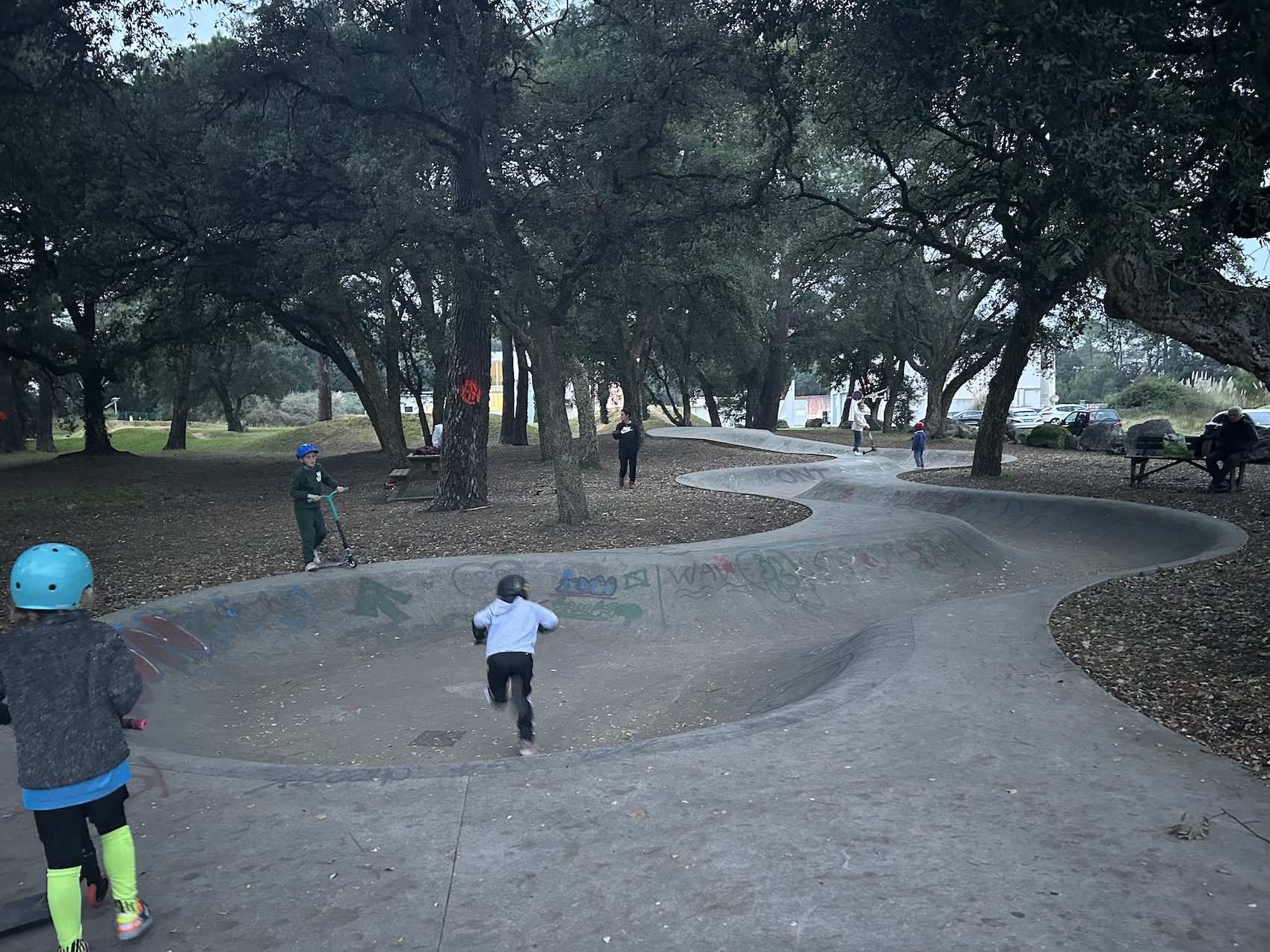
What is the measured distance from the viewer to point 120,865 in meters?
3.51

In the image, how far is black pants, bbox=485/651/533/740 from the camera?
21.0ft

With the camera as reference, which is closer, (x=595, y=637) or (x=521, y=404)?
(x=595, y=637)

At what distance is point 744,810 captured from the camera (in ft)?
14.6

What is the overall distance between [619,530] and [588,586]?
12.2ft

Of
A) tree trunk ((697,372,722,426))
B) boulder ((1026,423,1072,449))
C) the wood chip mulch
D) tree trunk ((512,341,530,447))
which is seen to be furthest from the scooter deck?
tree trunk ((697,372,722,426))

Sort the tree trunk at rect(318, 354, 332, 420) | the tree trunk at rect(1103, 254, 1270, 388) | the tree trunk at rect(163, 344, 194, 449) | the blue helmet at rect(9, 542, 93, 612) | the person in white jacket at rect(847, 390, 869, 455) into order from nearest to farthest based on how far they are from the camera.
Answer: the blue helmet at rect(9, 542, 93, 612), the tree trunk at rect(1103, 254, 1270, 388), the person in white jacket at rect(847, 390, 869, 455), the tree trunk at rect(163, 344, 194, 449), the tree trunk at rect(318, 354, 332, 420)

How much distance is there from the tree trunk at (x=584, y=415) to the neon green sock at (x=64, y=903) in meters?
16.9

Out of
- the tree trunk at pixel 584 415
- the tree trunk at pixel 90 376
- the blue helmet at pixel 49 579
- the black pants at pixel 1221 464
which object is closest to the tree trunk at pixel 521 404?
the tree trunk at pixel 584 415

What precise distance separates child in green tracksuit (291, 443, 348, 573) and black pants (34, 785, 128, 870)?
780 cm

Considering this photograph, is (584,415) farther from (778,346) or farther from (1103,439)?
(1103,439)

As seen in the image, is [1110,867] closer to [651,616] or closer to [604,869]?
[604,869]

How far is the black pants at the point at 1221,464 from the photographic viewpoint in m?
16.3

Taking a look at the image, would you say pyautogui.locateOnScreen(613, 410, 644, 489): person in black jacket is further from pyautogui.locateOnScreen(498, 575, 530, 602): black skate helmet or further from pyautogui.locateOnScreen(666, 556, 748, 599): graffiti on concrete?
pyautogui.locateOnScreen(498, 575, 530, 602): black skate helmet

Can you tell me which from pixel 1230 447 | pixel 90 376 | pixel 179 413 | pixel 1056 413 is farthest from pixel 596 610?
pixel 1056 413
